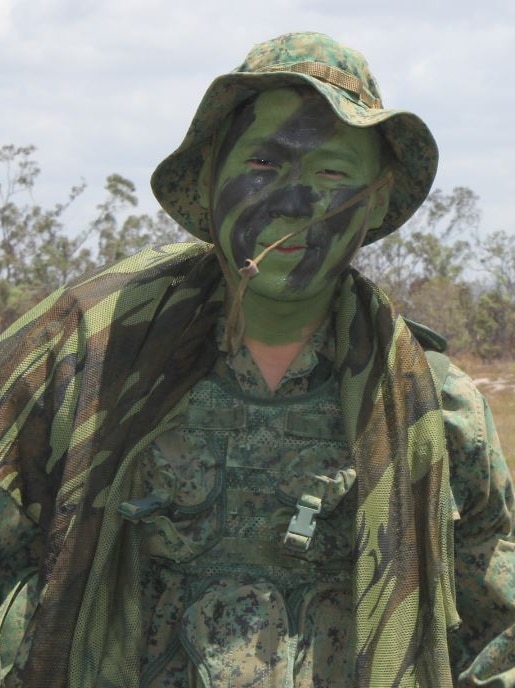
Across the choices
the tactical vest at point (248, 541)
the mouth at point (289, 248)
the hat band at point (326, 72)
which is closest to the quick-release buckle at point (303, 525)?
the tactical vest at point (248, 541)

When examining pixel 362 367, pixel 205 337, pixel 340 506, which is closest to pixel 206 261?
pixel 205 337

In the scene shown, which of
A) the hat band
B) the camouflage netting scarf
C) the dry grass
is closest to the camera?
the camouflage netting scarf

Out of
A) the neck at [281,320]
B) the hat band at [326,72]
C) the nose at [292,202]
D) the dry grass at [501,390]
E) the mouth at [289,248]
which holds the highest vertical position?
the hat band at [326,72]

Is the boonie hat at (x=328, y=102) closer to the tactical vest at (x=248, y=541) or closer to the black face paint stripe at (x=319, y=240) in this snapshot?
the black face paint stripe at (x=319, y=240)

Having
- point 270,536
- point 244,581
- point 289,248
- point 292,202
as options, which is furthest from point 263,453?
point 292,202

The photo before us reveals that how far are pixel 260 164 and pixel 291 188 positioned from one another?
4.1 inches

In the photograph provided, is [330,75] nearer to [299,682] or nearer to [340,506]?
[340,506]

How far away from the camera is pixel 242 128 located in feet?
9.95

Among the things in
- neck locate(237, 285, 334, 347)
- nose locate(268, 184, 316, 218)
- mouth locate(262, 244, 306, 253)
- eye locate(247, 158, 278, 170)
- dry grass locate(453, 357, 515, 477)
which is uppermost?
eye locate(247, 158, 278, 170)

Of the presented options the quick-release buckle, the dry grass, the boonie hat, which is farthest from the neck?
the dry grass

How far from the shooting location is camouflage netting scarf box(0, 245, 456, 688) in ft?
9.51

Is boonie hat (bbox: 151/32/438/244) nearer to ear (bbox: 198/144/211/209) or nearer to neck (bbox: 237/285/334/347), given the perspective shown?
ear (bbox: 198/144/211/209)

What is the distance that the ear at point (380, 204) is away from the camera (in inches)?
124

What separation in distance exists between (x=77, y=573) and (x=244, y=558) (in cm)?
39
